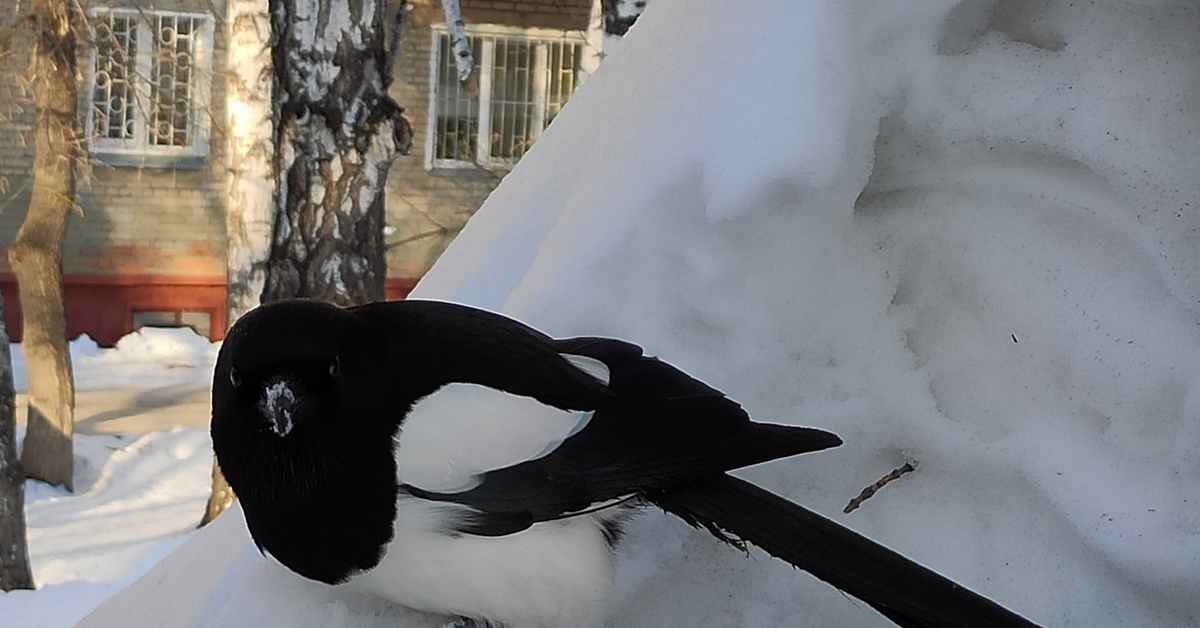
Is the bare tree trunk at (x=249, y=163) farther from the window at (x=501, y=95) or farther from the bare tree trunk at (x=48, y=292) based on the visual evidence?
the window at (x=501, y=95)

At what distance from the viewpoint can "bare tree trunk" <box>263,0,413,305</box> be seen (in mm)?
2768

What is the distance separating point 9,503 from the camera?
141 inches

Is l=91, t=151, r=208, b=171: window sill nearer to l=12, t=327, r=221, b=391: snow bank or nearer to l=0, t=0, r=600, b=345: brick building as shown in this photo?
l=0, t=0, r=600, b=345: brick building

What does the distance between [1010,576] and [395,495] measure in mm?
578

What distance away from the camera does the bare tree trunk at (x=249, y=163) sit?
116 inches

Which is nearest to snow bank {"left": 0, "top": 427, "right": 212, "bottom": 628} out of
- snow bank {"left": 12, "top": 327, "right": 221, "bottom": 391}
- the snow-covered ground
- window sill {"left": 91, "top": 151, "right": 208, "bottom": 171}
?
the snow-covered ground

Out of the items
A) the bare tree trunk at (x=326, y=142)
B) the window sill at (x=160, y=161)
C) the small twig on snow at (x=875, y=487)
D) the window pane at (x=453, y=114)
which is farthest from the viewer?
the window pane at (x=453, y=114)

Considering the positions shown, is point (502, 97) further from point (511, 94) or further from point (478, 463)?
point (478, 463)

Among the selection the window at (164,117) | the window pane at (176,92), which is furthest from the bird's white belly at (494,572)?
the window at (164,117)

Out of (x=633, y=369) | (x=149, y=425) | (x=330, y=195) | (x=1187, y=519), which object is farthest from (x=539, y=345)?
(x=149, y=425)

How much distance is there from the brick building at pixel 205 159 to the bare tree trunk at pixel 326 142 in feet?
17.2

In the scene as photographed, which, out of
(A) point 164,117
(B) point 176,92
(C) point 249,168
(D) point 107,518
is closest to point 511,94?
(B) point 176,92

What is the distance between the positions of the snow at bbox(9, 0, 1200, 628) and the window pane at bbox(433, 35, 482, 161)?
7524mm

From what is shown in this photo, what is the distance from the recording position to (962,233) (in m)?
1.19
